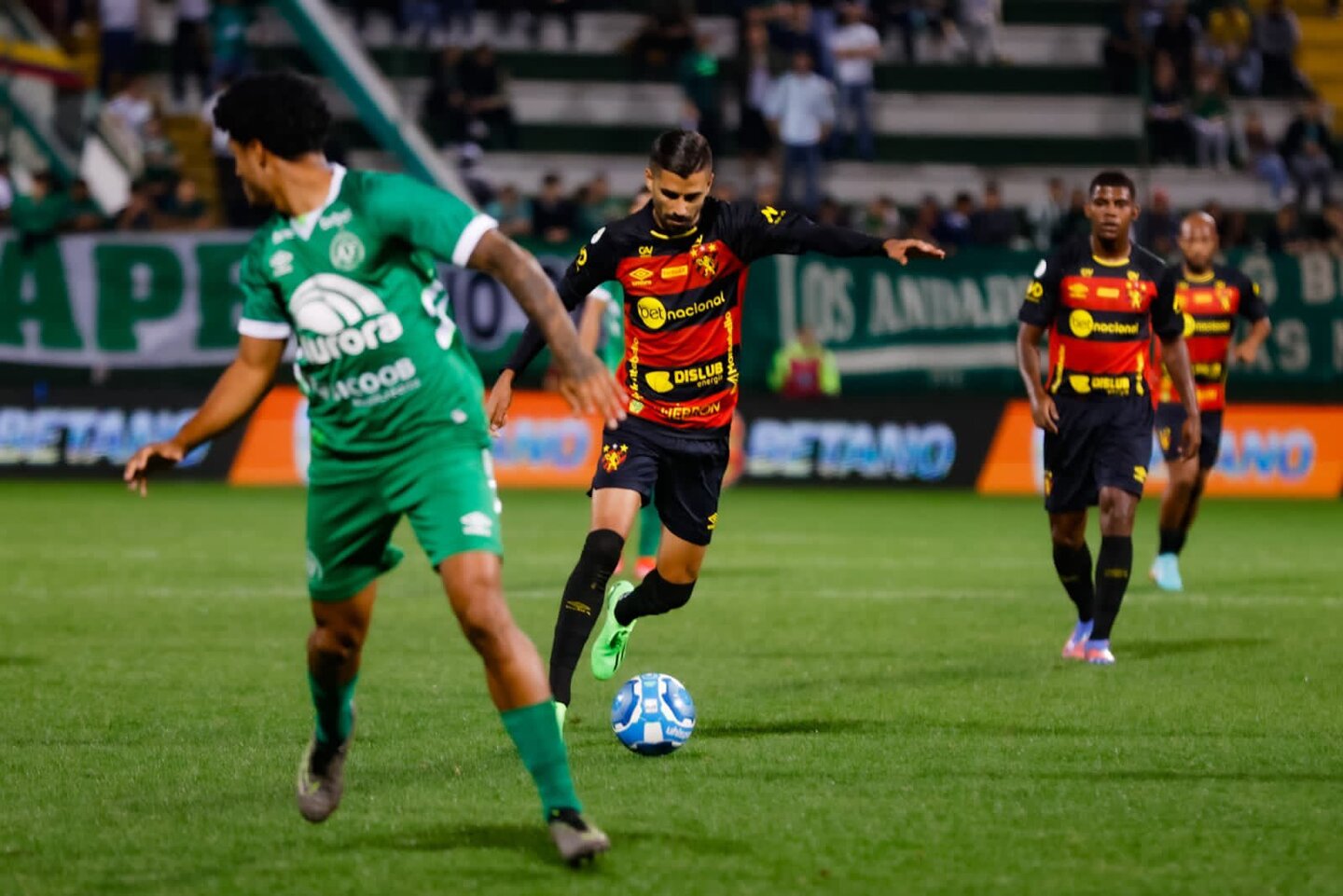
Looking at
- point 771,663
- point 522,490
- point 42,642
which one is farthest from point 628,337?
point 522,490

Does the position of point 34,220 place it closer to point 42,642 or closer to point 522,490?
point 522,490

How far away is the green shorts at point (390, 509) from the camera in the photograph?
5641 mm

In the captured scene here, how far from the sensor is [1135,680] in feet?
30.9

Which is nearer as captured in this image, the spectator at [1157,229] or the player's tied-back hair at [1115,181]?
the player's tied-back hair at [1115,181]

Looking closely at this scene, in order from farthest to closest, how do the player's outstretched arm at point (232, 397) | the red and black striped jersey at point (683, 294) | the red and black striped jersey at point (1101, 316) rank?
the red and black striped jersey at point (1101, 316), the red and black striped jersey at point (683, 294), the player's outstretched arm at point (232, 397)

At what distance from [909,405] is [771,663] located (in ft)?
42.2

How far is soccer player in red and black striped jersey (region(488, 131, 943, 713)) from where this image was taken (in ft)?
26.1

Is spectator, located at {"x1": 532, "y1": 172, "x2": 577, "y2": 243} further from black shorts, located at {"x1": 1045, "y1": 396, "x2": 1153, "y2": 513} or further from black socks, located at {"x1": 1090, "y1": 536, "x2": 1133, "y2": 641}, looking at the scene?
black socks, located at {"x1": 1090, "y1": 536, "x2": 1133, "y2": 641}

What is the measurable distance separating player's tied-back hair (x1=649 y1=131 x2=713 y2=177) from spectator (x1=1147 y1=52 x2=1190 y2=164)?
20.0m

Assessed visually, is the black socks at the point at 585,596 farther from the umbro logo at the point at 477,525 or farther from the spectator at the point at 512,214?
the spectator at the point at 512,214

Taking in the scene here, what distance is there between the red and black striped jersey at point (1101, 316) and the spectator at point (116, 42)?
18232 millimetres

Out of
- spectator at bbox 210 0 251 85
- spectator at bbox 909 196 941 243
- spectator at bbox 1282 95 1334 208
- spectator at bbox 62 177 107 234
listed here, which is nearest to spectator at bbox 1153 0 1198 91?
spectator at bbox 1282 95 1334 208

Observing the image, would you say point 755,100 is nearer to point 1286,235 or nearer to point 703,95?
point 703,95

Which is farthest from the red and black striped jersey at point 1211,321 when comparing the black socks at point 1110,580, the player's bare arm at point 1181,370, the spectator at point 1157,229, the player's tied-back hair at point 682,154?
the spectator at point 1157,229
